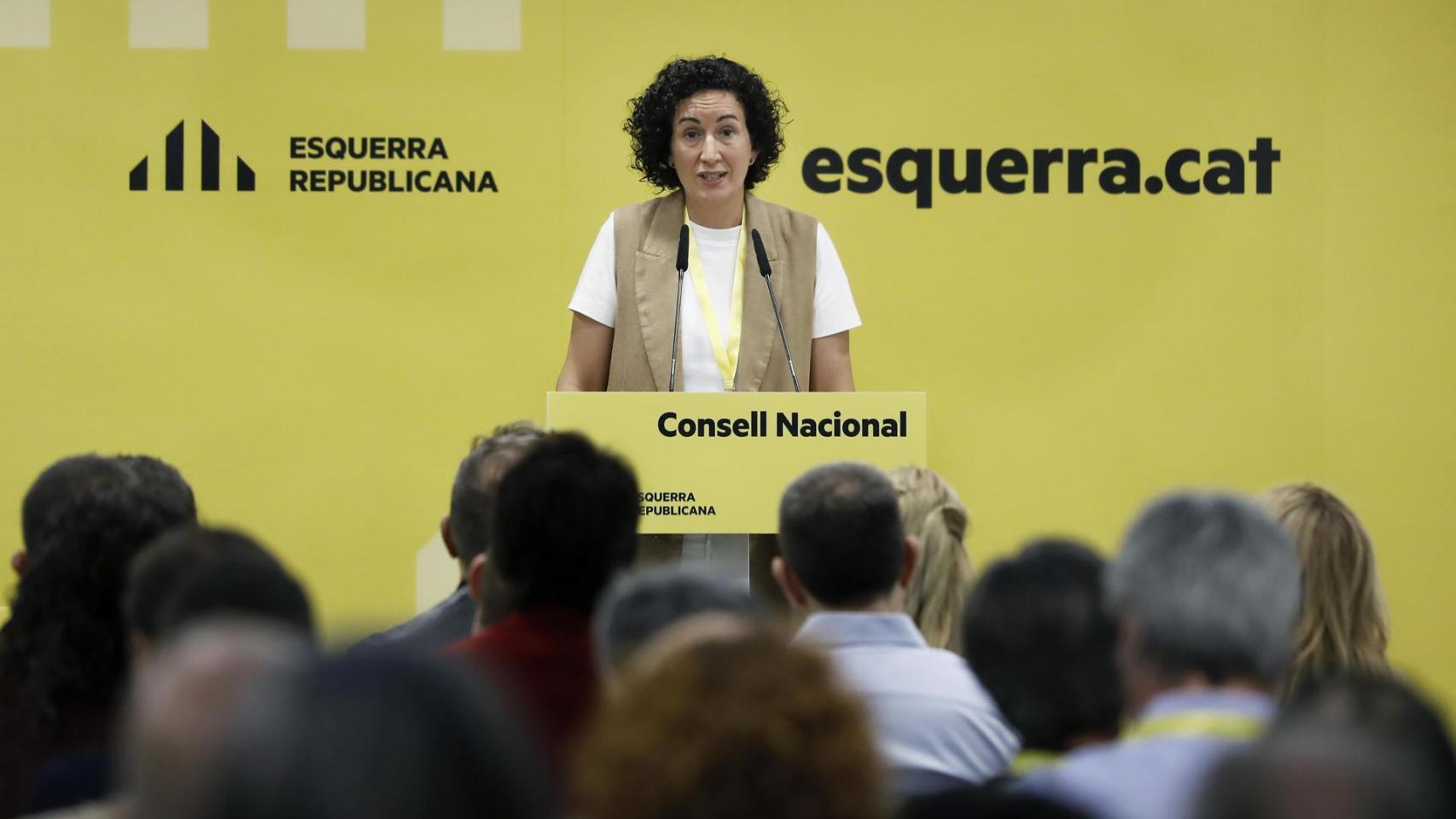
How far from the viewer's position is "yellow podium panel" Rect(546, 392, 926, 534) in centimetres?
324

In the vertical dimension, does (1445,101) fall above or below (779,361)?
above

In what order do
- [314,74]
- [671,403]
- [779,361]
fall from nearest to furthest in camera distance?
[671,403] → [779,361] → [314,74]

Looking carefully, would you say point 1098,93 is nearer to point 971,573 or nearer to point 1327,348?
point 1327,348

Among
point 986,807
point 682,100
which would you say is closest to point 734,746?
point 986,807

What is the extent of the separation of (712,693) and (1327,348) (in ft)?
16.2

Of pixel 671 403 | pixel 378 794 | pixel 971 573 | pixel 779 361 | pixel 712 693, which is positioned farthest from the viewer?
pixel 779 361

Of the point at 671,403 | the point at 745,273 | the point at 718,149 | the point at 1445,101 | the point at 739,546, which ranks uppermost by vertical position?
the point at 1445,101

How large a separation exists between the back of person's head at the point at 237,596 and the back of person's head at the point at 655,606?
265 mm

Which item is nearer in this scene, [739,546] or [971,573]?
[971,573]

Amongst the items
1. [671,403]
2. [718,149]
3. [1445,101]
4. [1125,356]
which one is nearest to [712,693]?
[671,403]

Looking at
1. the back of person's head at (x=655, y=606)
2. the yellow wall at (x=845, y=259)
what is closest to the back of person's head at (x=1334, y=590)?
the back of person's head at (x=655, y=606)

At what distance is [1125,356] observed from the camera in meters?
5.44

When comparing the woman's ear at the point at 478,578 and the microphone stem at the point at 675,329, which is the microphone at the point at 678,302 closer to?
the microphone stem at the point at 675,329

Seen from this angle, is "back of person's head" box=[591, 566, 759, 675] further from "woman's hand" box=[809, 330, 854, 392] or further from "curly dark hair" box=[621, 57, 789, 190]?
"curly dark hair" box=[621, 57, 789, 190]
